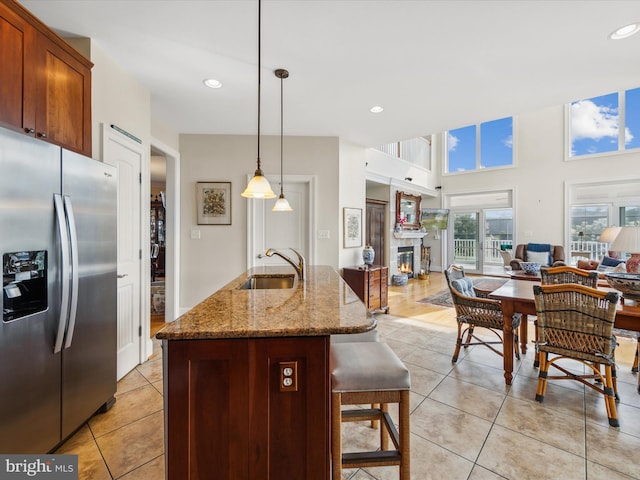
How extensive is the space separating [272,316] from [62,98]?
6.31ft

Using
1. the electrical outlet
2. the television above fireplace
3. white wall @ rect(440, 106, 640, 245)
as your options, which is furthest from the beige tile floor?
the television above fireplace

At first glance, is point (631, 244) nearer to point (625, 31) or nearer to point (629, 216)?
point (625, 31)

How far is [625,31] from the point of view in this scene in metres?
1.95

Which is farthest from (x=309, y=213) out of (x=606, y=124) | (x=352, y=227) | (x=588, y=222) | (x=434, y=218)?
(x=606, y=124)

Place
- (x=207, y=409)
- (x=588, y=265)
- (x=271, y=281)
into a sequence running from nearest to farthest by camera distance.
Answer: (x=207, y=409) < (x=271, y=281) < (x=588, y=265)

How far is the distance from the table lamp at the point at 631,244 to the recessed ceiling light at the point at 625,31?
1449mm

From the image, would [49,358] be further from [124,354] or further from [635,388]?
[635,388]

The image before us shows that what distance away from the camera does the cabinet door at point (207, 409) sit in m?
0.97

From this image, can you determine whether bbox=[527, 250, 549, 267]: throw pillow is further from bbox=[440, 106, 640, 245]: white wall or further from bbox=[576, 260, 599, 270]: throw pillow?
bbox=[440, 106, 640, 245]: white wall

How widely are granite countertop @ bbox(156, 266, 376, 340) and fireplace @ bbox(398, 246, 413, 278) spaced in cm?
598

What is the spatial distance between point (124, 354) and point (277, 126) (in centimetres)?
299

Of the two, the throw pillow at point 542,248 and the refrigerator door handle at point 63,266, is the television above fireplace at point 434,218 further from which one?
the refrigerator door handle at point 63,266

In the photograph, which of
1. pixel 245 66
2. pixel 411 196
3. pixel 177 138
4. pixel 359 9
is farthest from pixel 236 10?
pixel 411 196

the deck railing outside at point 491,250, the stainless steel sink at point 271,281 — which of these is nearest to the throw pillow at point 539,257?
the deck railing outside at point 491,250
